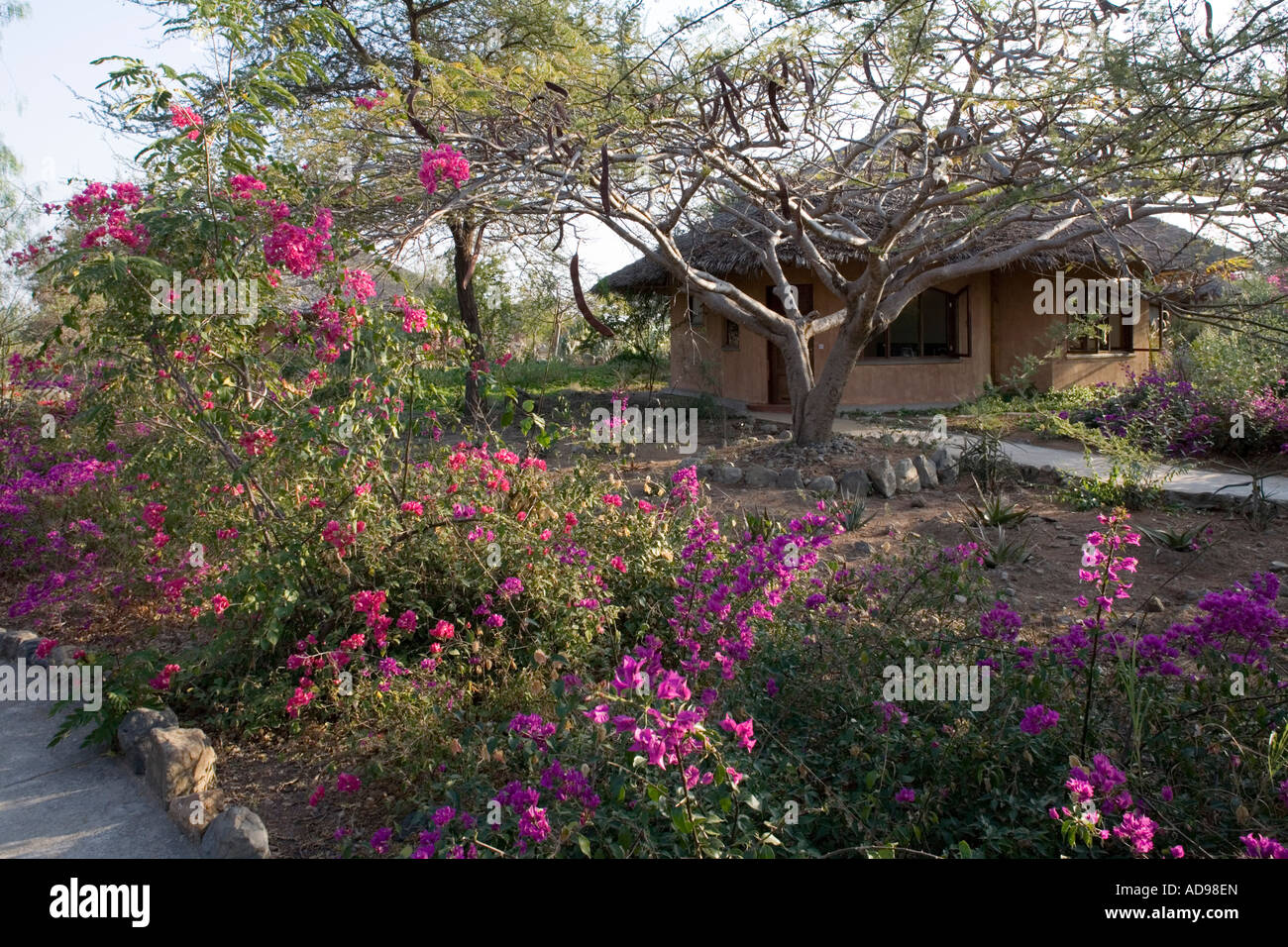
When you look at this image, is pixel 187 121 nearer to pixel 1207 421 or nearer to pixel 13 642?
pixel 13 642

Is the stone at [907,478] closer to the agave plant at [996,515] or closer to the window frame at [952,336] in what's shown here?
the agave plant at [996,515]

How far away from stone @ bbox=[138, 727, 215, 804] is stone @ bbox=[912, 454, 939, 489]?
6.01 meters

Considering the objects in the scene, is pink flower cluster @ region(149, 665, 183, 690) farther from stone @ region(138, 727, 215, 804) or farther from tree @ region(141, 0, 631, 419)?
tree @ region(141, 0, 631, 419)

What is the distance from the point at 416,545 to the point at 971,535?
3561mm

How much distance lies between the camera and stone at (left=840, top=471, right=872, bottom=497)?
23.9ft

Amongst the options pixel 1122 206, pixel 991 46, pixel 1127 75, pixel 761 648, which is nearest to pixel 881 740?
Result: pixel 761 648

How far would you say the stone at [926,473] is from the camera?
7688 millimetres

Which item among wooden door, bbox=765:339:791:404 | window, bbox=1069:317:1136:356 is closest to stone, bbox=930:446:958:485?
wooden door, bbox=765:339:791:404

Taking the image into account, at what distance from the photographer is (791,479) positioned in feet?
25.6

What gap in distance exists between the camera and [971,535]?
18.8 ft

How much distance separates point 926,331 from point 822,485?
8.56 metres

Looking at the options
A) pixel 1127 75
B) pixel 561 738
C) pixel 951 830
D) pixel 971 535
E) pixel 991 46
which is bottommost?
pixel 951 830

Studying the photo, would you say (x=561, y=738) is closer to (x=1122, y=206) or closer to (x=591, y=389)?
(x=1122, y=206)

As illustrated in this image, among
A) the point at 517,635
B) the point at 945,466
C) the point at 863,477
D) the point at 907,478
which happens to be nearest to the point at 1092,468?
the point at 945,466
